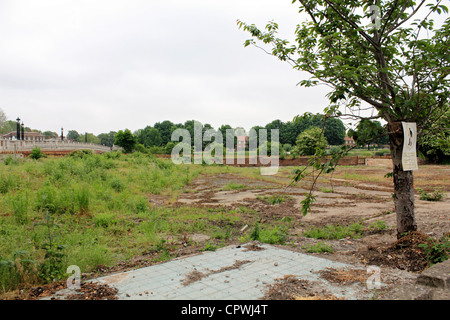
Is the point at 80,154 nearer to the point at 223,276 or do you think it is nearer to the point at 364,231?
the point at 364,231

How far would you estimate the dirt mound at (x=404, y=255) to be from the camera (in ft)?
13.1

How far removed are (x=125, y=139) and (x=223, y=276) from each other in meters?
39.6

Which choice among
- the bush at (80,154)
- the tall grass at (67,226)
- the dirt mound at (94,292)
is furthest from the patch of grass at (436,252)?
the bush at (80,154)

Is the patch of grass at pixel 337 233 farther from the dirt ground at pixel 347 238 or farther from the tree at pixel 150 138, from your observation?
the tree at pixel 150 138

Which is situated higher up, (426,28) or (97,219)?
(426,28)

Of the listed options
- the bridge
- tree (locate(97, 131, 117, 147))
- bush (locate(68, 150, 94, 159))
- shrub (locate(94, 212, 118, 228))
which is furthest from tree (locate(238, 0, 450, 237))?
tree (locate(97, 131, 117, 147))

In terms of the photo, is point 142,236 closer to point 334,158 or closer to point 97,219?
point 97,219

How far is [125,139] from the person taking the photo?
134ft

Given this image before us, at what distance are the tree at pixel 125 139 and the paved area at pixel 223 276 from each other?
1513 inches

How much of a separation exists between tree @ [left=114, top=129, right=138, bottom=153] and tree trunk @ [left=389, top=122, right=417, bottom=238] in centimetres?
3956
